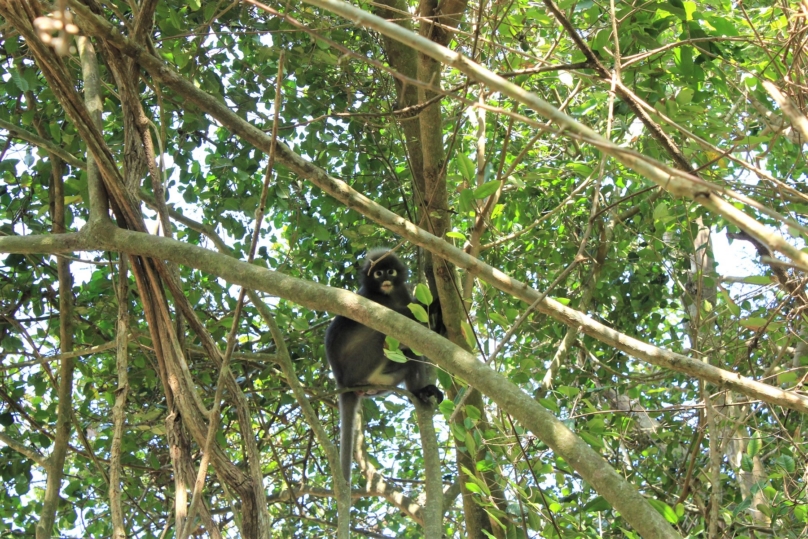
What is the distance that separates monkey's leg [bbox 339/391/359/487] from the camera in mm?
4672

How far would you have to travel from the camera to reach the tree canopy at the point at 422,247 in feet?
7.20

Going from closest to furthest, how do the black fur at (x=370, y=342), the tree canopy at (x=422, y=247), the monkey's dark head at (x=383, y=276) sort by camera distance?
the tree canopy at (x=422, y=247)
the black fur at (x=370, y=342)
the monkey's dark head at (x=383, y=276)

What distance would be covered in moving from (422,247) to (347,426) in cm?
280

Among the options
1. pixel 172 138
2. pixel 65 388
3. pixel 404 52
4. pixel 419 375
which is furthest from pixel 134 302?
pixel 404 52

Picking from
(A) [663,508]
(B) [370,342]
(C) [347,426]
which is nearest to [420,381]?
(C) [347,426]

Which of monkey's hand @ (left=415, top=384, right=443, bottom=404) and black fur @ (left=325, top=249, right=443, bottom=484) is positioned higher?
black fur @ (left=325, top=249, right=443, bottom=484)

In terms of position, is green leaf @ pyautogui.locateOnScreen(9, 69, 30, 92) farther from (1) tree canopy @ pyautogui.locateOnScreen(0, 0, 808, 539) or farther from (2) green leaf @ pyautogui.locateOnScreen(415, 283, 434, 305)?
(2) green leaf @ pyautogui.locateOnScreen(415, 283, 434, 305)

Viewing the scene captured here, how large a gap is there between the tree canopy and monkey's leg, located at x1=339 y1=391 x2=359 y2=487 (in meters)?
0.27

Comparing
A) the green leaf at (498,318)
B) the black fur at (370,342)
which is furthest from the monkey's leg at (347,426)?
the green leaf at (498,318)

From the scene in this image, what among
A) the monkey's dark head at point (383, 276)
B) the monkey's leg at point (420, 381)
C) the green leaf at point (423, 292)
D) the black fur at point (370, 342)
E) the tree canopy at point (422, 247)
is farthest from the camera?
the monkey's dark head at point (383, 276)

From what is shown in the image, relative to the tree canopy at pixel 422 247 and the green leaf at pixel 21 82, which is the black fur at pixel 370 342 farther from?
the green leaf at pixel 21 82

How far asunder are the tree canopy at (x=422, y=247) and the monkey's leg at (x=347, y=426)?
0.89 ft

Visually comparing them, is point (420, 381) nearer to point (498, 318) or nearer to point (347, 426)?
point (347, 426)

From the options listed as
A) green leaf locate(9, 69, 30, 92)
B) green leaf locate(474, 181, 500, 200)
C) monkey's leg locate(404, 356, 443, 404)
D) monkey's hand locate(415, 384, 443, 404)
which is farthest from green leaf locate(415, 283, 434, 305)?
green leaf locate(9, 69, 30, 92)
